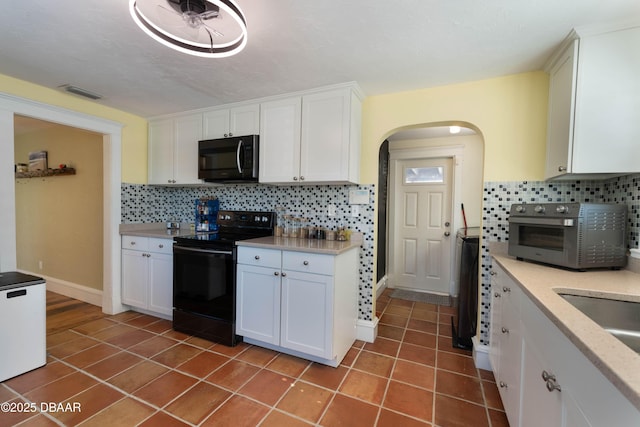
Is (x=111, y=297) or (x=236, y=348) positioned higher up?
(x=111, y=297)

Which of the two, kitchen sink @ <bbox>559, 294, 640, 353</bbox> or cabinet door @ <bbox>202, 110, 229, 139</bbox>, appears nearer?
kitchen sink @ <bbox>559, 294, 640, 353</bbox>

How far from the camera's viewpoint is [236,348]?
2299mm

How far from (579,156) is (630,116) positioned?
0.29 m

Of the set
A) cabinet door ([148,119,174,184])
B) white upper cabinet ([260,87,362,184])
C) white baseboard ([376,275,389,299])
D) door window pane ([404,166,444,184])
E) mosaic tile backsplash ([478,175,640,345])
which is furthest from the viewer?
door window pane ([404,166,444,184])

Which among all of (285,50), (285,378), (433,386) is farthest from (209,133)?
(433,386)

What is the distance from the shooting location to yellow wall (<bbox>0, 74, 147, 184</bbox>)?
7.58ft

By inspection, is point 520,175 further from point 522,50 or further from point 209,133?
point 209,133

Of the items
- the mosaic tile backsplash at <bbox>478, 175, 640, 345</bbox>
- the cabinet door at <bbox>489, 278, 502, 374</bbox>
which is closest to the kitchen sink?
the cabinet door at <bbox>489, 278, 502, 374</bbox>

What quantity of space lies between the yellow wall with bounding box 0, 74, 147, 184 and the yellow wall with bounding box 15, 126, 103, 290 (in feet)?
1.11

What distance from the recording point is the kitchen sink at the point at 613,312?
1.10 meters

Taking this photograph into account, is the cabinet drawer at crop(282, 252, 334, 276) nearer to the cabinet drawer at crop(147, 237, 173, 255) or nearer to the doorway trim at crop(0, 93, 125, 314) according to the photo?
the cabinet drawer at crop(147, 237, 173, 255)

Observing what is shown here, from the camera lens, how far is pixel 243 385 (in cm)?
183

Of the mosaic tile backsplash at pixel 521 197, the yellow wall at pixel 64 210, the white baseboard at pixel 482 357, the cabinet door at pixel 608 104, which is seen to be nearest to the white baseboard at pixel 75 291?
the yellow wall at pixel 64 210

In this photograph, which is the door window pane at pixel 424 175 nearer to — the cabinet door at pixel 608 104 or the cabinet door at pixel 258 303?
the cabinet door at pixel 608 104
